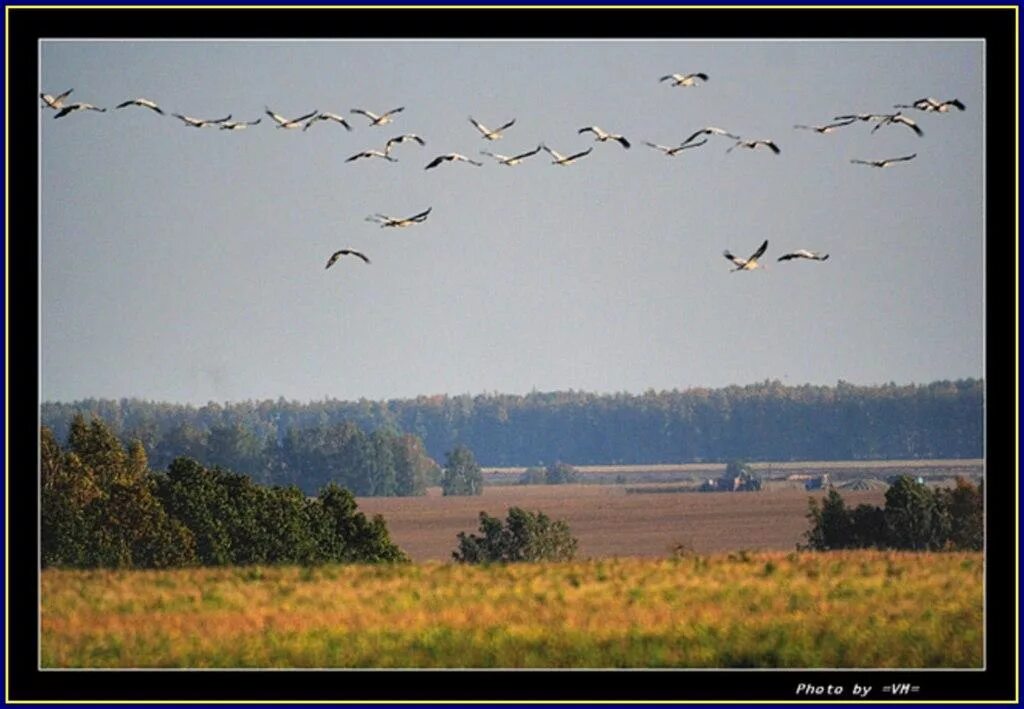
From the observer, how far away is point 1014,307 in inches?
819

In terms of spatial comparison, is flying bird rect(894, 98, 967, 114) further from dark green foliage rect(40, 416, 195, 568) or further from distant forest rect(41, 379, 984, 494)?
distant forest rect(41, 379, 984, 494)

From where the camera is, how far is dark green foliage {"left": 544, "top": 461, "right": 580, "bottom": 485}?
125875 millimetres

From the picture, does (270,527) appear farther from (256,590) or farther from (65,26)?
(65,26)

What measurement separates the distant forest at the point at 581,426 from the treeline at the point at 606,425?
0.27 feet

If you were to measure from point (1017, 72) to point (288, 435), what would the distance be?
81295mm

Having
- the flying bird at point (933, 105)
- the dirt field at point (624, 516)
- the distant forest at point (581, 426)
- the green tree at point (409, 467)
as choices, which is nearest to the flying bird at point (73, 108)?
the flying bird at point (933, 105)

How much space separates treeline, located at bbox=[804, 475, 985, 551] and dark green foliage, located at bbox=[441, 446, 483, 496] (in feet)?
181

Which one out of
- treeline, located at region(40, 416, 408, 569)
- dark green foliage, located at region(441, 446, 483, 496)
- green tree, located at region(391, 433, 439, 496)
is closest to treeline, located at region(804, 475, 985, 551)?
treeline, located at region(40, 416, 408, 569)

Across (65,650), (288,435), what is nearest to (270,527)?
(65,650)

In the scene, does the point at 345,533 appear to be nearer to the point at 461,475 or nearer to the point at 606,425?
the point at 461,475

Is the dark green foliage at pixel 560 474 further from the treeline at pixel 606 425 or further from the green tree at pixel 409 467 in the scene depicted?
the green tree at pixel 409 467

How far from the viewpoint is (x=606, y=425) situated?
429 feet

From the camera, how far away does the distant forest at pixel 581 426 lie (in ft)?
291

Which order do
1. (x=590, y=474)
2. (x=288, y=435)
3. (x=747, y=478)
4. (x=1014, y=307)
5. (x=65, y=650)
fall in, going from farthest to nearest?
(x=590, y=474) → (x=747, y=478) → (x=288, y=435) → (x=65, y=650) → (x=1014, y=307)
